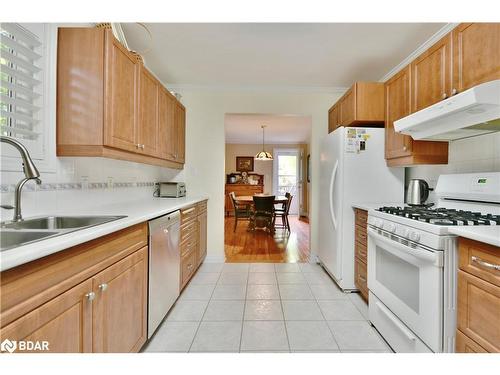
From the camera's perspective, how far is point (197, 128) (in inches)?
141

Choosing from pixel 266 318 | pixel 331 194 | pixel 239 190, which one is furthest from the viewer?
pixel 239 190

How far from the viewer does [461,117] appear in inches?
60.5

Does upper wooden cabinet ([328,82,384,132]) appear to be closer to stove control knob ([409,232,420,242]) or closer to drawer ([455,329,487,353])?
stove control knob ([409,232,420,242])

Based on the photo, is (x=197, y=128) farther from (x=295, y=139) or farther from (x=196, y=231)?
(x=295, y=139)

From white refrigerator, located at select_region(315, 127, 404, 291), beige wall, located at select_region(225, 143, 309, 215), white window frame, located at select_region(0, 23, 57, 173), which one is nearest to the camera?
white window frame, located at select_region(0, 23, 57, 173)

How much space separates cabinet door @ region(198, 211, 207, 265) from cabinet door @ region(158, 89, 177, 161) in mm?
822

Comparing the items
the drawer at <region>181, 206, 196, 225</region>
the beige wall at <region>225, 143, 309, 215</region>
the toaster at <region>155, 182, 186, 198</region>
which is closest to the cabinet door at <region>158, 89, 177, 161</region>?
the toaster at <region>155, 182, 186, 198</region>

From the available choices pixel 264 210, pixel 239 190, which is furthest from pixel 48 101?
pixel 239 190

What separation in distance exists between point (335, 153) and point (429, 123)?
38.9 inches

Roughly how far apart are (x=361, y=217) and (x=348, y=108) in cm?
124

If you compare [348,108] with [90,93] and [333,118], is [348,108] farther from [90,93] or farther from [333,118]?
[90,93]

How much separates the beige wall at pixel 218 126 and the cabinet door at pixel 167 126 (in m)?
0.57

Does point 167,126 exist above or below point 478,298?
above

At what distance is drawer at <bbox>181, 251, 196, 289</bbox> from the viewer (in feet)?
7.98
